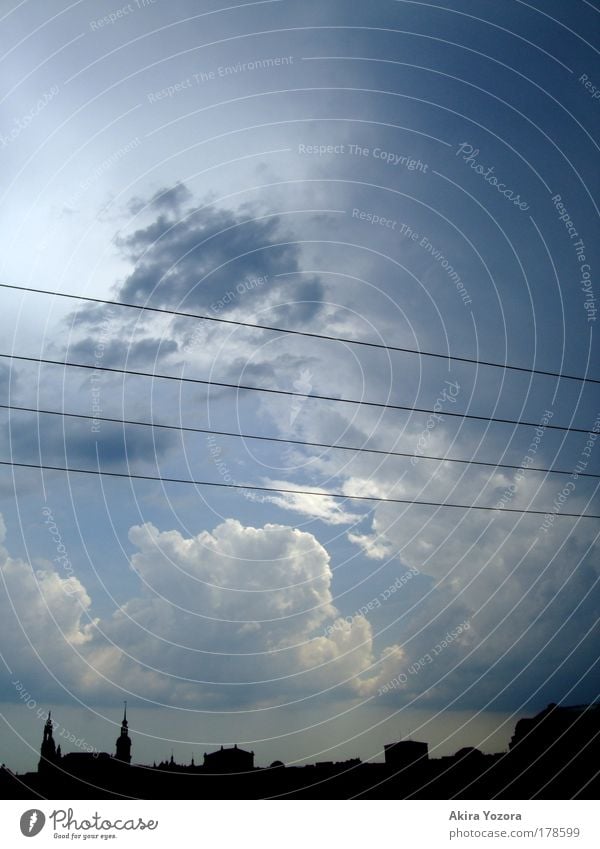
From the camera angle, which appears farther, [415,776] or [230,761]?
[230,761]

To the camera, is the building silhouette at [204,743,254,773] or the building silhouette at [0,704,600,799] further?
the building silhouette at [204,743,254,773]

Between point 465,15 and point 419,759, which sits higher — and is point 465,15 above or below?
above

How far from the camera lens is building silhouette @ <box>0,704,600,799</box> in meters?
57.2

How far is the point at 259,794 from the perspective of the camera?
193 feet

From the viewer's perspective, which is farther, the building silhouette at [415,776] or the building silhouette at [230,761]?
the building silhouette at [230,761]

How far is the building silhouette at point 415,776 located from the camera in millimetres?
57219

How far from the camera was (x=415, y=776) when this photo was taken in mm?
60312
